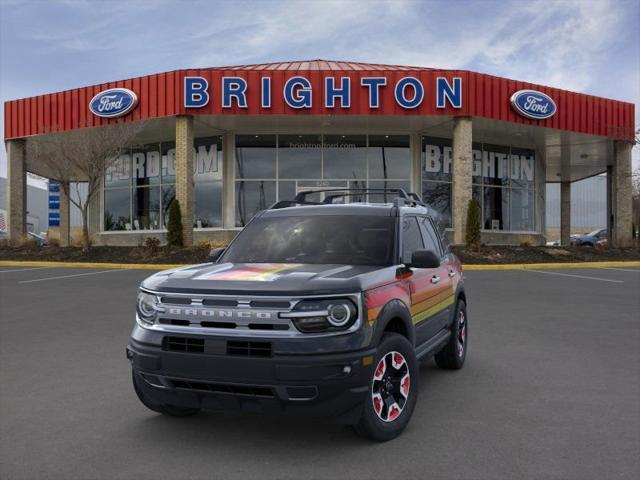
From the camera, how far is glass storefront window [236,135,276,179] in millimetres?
25016

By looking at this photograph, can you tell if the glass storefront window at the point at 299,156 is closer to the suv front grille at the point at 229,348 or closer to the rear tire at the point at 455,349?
the rear tire at the point at 455,349

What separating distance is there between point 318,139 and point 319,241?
20498 mm

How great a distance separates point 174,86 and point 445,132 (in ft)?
38.3

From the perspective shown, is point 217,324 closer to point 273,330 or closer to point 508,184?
point 273,330

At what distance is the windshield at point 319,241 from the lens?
4.64 m

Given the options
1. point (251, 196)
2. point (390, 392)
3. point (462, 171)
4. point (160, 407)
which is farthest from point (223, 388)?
point (251, 196)

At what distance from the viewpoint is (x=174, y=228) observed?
21.2 meters

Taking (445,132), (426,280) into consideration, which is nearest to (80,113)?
(445,132)

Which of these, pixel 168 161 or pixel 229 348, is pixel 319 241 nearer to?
pixel 229 348

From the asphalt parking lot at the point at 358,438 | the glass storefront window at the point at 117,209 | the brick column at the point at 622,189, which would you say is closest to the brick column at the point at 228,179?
the glass storefront window at the point at 117,209

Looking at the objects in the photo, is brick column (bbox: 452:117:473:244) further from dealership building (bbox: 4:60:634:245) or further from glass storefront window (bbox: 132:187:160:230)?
glass storefront window (bbox: 132:187:160:230)

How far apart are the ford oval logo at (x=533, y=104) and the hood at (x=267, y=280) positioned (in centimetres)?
2030

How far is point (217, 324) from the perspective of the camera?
11.8ft

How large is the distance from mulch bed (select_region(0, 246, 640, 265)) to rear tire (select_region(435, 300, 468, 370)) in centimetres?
1322
